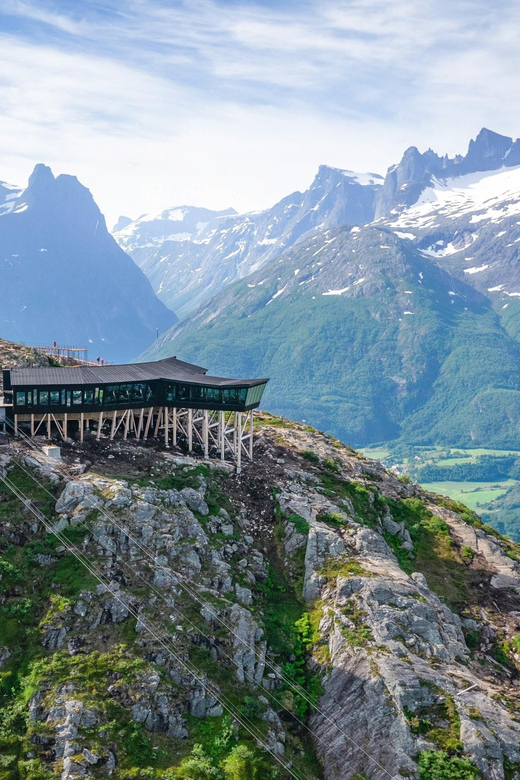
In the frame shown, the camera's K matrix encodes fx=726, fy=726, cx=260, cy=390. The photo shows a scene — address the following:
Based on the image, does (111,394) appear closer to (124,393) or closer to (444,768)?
(124,393)

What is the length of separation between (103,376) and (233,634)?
115ft

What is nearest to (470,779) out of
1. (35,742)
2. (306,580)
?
(306,580)

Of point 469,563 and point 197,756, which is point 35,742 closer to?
point 197,756

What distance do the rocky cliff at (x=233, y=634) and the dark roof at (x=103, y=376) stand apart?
731cm

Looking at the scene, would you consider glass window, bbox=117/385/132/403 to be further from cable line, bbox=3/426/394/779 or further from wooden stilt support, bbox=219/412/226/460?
cable line, bbox=3/426/394/779

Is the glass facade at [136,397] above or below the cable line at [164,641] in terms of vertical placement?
above

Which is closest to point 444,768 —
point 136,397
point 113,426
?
point 113,426

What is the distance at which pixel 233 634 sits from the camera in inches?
2169

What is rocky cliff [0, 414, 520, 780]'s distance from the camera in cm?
4703

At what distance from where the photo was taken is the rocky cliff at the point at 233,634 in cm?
4703

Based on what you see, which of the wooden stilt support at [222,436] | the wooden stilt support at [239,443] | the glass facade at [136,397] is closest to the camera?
the glass facade at [136,397]

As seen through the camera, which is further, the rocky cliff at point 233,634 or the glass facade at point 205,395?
the glass facade at point 205,395

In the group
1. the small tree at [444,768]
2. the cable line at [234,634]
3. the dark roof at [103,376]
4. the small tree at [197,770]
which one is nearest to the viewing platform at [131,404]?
the dark roof at [103,376]

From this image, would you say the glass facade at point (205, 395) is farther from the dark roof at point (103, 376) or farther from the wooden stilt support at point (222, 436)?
the wooden stilt support at point (222, 436)
